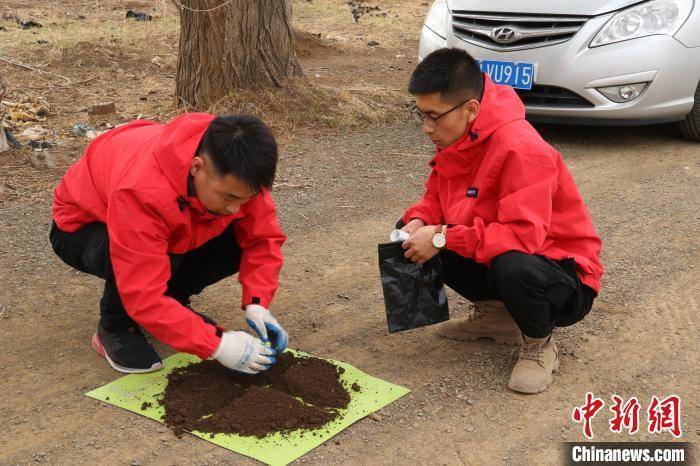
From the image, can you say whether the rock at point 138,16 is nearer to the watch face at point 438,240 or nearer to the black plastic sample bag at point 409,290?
the black plastic sample bag at point 409,290

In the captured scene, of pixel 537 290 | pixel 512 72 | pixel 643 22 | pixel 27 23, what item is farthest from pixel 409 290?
pixel 27 23

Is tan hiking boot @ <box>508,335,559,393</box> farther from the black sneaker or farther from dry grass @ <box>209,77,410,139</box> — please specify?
dry grass @ <box>209,77,410,139</box>

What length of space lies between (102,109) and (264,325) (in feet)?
14.1

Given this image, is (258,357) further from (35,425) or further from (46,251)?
(46,251)

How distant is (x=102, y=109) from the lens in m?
7.04

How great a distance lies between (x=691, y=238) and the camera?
16.1ft

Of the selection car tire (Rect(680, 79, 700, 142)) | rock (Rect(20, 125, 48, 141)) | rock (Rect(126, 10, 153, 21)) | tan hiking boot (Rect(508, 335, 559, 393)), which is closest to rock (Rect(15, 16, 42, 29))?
rock (Rect(126, 10, 153, 21))

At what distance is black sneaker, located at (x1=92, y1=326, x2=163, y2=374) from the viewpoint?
342cm

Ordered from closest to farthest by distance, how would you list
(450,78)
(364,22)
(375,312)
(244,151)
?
(244,151), (450,78), (375,312), (364,22)

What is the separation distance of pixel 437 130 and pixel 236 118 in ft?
2.67

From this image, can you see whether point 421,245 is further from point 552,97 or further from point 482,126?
point 552,97

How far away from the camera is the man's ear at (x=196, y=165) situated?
2.93 metres

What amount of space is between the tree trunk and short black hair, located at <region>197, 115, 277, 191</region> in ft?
12.5

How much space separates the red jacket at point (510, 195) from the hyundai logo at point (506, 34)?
334 cm
